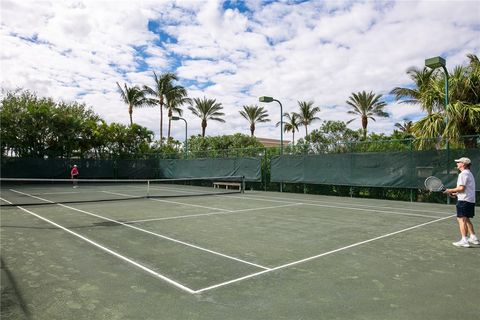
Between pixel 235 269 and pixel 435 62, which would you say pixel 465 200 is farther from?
pixel 435 62

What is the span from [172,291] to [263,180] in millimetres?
17264

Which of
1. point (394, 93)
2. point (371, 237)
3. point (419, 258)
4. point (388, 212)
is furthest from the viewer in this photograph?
point (394, 93)

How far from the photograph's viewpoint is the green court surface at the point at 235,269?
12.4 ft

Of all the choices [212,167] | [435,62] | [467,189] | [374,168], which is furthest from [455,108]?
[212,167]

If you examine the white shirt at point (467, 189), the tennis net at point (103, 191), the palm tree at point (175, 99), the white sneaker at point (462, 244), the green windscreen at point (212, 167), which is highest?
the palm tree at point (175, 99)

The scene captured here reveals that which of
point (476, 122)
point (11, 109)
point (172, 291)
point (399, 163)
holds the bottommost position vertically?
point (172, 291)

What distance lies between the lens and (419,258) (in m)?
5.77

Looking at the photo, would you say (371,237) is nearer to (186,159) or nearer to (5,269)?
(5,269)

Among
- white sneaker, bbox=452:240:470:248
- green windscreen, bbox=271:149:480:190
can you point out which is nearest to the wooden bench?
green windscreen, bbox=271:149:480:190

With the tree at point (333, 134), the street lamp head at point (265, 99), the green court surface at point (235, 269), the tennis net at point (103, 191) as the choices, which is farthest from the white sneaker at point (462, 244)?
the tree at point (333, 134)

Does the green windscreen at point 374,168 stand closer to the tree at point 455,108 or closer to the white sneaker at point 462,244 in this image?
the tree at point 455,108

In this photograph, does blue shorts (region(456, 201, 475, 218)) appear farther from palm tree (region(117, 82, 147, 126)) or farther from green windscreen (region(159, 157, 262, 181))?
palm tree (region(117, 82, 147, 126))

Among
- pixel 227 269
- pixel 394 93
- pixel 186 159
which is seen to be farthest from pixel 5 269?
pixel 394 93

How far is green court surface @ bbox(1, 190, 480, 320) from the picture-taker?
12.4ft
